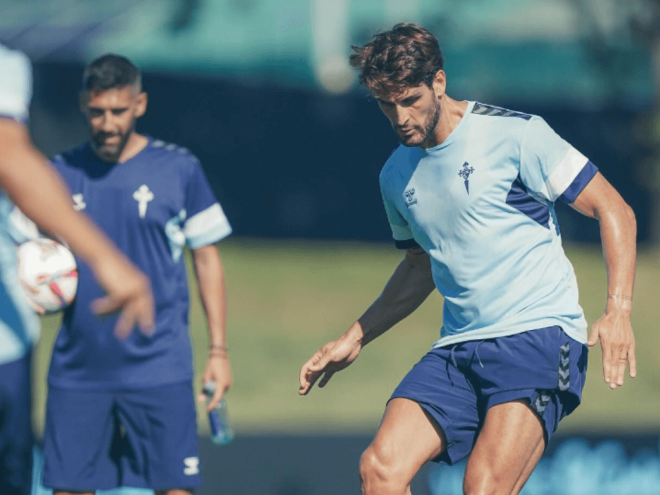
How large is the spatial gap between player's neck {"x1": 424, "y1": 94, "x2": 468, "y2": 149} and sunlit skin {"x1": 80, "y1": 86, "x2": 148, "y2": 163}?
1520 mm

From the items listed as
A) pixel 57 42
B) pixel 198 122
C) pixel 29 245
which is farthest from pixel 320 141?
pixel 29 245

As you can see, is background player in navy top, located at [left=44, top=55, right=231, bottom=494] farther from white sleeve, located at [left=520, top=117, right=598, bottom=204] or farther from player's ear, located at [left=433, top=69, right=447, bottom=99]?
white sleeve, located at [left=520, top=117, right=598, bottom=204]

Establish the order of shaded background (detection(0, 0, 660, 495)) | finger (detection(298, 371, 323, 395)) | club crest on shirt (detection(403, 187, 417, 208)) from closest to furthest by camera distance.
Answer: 1. club crest on shirt (detection(403, 187, 417, 208))
2. finger (detection(298, 371, 323, 395))
3. shaded background (detection(0, 0, 660, 495))

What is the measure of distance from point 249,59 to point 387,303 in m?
16.2

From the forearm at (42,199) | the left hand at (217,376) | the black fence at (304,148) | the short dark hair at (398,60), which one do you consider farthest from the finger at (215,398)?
the black fence at (304,148)

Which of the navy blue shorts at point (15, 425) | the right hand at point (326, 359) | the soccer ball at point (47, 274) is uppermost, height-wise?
the navy blue shorts at point (15, 425)

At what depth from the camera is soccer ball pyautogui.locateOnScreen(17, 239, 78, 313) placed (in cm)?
493

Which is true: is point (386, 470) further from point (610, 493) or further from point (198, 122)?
point (198, 122)

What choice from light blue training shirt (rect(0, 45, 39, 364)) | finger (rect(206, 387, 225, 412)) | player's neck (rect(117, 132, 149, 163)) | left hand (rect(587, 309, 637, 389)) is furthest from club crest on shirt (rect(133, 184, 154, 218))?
left hand (rect(587, 309, 637, 389))

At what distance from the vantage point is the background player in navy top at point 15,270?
2543mm

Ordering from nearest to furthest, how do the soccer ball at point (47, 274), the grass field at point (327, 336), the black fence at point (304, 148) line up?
the soccer ball at point (47, 274) < the grass field at point (327, 336) < the black fence at point (304, 148)

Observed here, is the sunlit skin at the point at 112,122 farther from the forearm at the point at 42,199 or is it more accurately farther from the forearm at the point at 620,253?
the forearm at the point at 42,199

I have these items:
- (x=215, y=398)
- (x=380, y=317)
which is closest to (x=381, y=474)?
(x=380, y=317)

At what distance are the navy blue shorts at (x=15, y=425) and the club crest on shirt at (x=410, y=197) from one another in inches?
73.9
